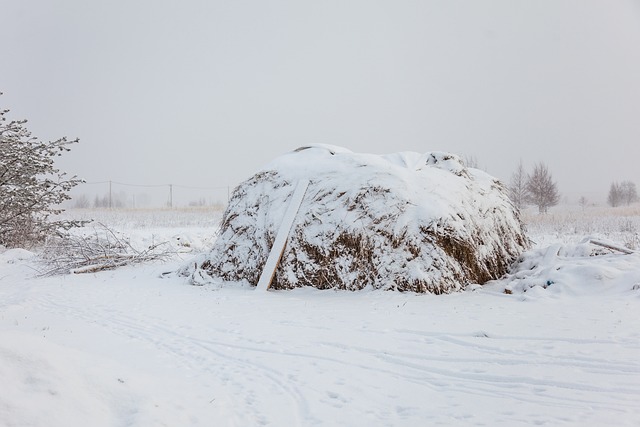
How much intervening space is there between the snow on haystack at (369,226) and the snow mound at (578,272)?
71 centimetres

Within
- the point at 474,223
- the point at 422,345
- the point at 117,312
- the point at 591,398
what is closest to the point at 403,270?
the point at 474,223

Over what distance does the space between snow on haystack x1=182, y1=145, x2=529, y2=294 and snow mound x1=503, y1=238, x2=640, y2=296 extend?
0.71 m

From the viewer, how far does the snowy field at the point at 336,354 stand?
2.92 meters

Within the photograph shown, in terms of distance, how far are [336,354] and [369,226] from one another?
352cm

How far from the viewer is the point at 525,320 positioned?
5.46 m

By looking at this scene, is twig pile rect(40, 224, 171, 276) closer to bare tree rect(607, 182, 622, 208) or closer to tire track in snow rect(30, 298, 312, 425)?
tire track in snow rect(30, 298, 312, 425)

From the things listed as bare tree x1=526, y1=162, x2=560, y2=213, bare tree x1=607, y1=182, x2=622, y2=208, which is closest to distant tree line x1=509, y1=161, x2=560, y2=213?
bare tree x1=526, y1=162, x2=560, y2=213

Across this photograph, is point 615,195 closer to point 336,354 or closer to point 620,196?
point 620,196

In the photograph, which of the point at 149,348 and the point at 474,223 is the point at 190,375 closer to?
the point at 149,348

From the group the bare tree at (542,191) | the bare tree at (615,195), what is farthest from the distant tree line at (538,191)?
the bare tree at (615,195)

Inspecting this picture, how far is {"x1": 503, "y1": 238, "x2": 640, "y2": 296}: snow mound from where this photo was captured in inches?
268

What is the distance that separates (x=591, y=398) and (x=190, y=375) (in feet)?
10.9

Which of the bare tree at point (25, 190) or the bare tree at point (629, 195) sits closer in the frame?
the bare tree at point (25, 190)

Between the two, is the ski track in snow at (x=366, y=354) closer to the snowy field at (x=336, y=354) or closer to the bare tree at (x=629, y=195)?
the snowy field at (x=336, y=354)
